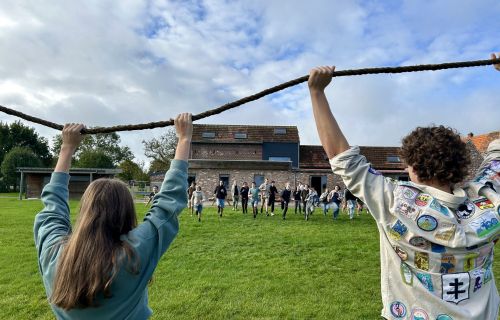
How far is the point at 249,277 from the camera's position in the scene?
7.32 metres

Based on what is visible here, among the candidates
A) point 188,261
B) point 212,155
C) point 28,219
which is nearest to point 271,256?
point 188,261

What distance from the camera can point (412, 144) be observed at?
1783mm

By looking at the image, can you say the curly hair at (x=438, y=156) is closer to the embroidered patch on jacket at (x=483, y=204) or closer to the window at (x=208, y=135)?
the embroidered patch on jacket at (x=483, y=204)

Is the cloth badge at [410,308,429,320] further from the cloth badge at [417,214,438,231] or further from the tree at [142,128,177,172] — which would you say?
the tree at [142,128,177,172]

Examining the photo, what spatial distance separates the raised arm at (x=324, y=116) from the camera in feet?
5.65

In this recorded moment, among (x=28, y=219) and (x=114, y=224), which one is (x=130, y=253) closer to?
(x=114, y=224)

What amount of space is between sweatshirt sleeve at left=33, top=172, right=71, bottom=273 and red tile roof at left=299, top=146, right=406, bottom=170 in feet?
119

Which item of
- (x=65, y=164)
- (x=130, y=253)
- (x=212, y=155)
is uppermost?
(x=212, y=155)

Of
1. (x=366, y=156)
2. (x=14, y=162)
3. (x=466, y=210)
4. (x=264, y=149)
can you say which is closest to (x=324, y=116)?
(x=466, y=210)

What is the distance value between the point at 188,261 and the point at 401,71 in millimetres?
7404

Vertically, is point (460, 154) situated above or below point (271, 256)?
above

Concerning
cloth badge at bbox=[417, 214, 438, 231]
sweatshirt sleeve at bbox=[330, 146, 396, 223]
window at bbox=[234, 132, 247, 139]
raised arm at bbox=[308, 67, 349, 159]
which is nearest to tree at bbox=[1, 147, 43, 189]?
window at bbox=[234, 132, 247, 139]

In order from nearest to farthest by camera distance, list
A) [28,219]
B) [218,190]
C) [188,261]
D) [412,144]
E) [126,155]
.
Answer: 1. [412,144]
2. [188,261]
3. [28,219]
4. [218,190]
5. [126,155]

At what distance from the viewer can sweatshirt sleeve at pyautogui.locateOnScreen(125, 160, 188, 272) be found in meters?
1.73
